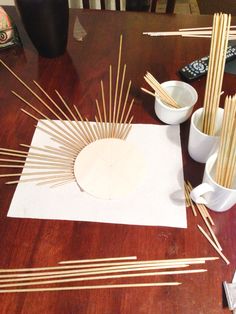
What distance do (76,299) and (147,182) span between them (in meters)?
0.23

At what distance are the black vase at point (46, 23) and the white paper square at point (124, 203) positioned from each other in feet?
1.30

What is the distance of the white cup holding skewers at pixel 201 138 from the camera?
1.65 feet

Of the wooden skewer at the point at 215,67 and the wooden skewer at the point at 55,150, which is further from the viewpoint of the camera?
the wooden skewer at the point at 55,150

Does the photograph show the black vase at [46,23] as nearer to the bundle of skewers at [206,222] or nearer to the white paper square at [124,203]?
the white paper square at [124,203]

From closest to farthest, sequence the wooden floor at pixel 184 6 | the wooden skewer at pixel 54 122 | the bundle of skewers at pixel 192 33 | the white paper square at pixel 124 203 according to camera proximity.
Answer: the white paper square at pixel 124 203 < the wooden skewer at pixel 54 122 < the bundle of skewers at pixel 192 33 < the wooden floor at pixel 184 6

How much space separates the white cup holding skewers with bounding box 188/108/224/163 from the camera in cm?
50

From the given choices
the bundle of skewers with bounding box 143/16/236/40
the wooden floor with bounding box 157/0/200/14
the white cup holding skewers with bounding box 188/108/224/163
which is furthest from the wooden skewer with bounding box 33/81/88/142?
the wooden floor with bounding box 157/0/200/14

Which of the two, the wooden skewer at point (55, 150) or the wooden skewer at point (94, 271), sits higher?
the wooden skewer at point (55, 150)

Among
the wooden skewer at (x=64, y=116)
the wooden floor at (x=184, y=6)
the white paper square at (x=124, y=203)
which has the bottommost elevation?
the wooden floor at (x=184, y=6)

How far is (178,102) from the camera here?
0.64 metres

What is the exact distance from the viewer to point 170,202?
51 centimetres

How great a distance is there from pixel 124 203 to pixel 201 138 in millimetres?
178

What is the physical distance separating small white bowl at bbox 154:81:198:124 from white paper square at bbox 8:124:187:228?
A: 9 centimetres

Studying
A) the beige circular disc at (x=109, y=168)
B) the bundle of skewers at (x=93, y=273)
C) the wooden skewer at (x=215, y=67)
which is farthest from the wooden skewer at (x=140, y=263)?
the wooden skewer at (x=215, y=67)
